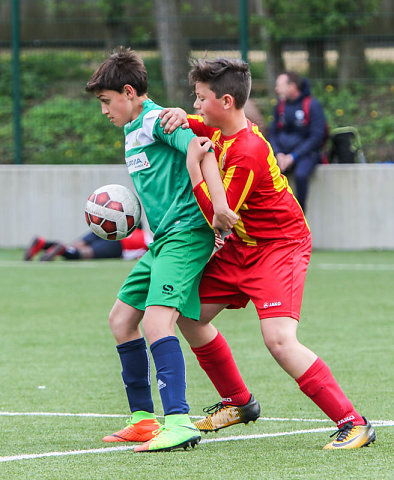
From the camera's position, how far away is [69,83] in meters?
15.6

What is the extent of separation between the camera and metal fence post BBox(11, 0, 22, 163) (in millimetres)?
15109

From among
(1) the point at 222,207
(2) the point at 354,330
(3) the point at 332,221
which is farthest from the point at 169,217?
(3) the point at 332,221

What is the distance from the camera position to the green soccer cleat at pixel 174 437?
4383 mm

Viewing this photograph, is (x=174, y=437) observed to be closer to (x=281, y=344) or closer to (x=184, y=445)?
(x=184, y=445)

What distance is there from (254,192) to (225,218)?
0.29 metres

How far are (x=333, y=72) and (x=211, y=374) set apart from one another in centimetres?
1047

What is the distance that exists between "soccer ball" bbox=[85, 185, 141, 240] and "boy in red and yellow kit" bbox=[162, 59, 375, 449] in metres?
0.50

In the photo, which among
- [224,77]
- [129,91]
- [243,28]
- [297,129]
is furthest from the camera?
[243,28]

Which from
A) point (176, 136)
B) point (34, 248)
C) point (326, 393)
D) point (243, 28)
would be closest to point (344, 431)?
point (326, 393)

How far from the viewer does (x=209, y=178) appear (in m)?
4.49

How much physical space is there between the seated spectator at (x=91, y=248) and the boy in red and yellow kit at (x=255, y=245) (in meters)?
7.94

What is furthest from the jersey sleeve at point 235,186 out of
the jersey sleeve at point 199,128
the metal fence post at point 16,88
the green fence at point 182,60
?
the metal fence post at point 16,88

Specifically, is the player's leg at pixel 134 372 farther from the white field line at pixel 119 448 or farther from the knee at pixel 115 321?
the white field line at pixel 119 448

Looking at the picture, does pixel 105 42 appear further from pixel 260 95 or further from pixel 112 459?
pixel 112 459
